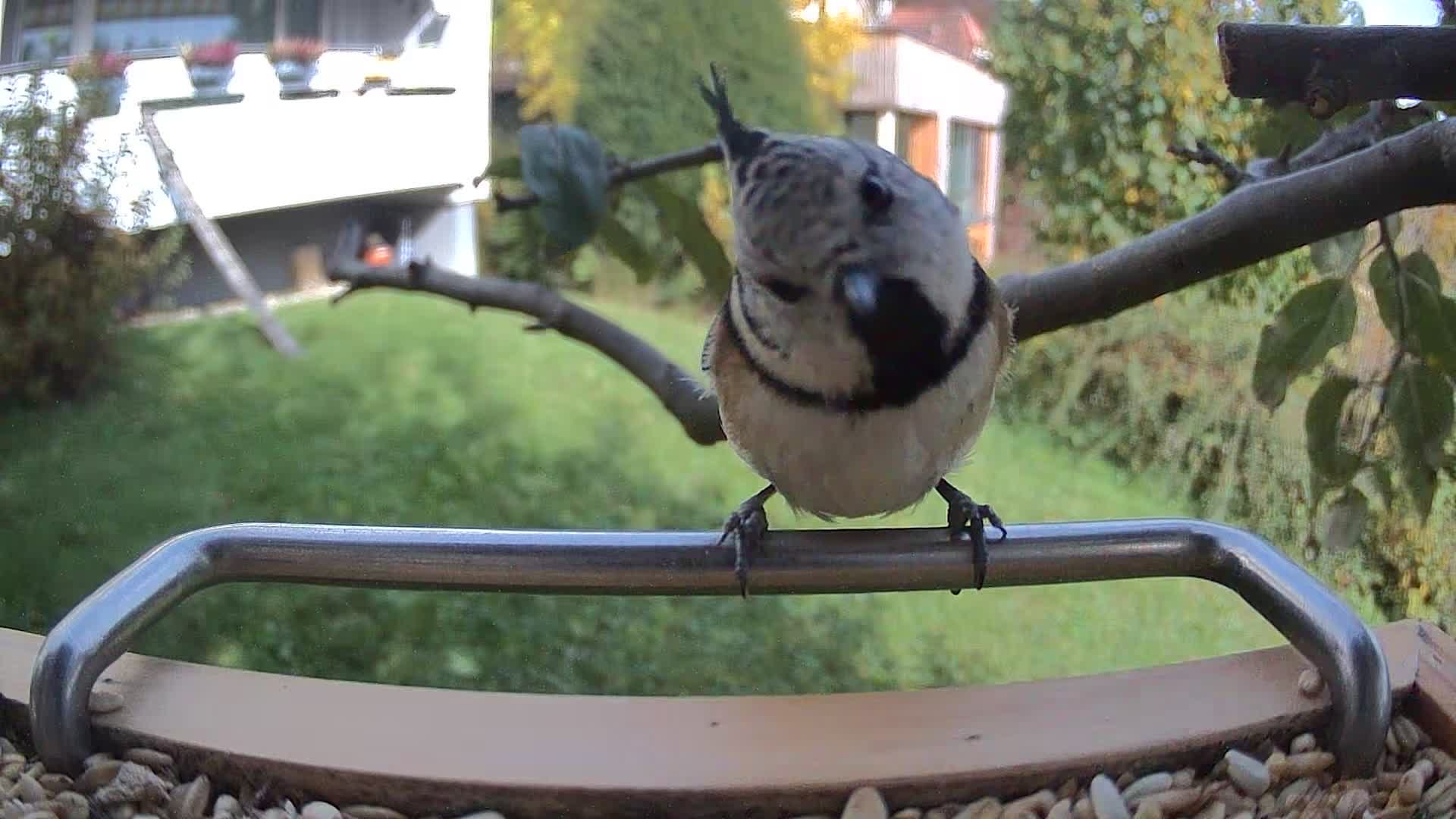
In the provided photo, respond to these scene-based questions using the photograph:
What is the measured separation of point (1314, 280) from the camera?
3.75ft

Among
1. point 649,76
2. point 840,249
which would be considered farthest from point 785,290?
point 649,76

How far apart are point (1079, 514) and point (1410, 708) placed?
0.80m

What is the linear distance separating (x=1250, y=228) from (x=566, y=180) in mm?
674

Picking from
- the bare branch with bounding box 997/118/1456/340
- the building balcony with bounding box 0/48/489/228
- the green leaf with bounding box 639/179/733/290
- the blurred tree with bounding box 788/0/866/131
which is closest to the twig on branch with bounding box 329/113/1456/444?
the bare branch with bounding box 997/118/1456/340

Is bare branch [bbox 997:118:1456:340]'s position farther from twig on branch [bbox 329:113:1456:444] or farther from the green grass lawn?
the green grass lawn

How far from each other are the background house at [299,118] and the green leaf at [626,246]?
0.39 metres

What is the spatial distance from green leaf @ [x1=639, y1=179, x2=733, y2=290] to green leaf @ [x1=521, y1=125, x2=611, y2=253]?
0.08 metres

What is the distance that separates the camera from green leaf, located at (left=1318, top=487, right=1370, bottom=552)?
112cm

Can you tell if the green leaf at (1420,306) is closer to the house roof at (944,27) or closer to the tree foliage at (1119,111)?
the tree foliage at (1119,111)

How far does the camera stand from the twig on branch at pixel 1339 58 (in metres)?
0.73

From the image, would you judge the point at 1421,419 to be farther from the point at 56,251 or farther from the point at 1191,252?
the point at 56,251

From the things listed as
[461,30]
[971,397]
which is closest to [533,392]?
[461,30]

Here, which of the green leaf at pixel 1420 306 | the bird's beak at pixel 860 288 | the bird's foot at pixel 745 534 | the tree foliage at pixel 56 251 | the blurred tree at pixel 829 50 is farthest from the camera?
the blurred tree at pixel 829 50

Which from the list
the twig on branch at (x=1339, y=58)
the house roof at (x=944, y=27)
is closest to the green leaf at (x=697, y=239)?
the house roof at (x=944, y=27)
